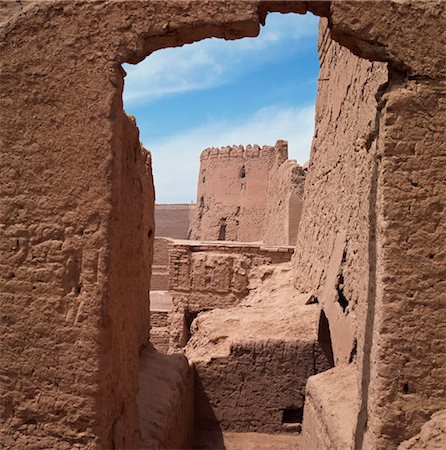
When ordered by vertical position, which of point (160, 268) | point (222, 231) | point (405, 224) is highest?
point (222, 231)

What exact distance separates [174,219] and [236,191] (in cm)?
1337

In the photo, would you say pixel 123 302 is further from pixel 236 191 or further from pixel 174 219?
pixel 174 219

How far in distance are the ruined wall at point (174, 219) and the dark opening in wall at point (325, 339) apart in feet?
97.6

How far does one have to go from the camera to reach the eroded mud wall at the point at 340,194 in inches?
191

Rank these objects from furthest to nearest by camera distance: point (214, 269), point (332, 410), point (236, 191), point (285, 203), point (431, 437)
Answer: point (236, 191) < point (285, 203) < point (214, 269) < point (332, 410) < point (431, 437)

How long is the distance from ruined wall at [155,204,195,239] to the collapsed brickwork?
31.2 ft

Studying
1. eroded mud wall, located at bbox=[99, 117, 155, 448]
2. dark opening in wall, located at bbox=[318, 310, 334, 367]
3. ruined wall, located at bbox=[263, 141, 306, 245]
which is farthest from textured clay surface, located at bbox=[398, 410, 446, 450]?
ruined wall, located at bbox=[263, 141, 306, 245]

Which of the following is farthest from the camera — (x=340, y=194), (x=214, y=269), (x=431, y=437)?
(x=214, y=269)

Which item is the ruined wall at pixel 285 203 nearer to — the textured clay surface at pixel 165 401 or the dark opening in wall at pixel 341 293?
the dark opening in wall at pixel 341 293

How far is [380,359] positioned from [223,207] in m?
21.4

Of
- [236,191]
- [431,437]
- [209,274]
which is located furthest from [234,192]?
[431,437]

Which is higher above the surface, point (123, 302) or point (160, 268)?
point (123, 302)

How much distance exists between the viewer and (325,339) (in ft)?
21.2

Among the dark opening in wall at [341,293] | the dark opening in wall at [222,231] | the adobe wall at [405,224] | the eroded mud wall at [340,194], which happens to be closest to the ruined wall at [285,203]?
the dark opening in wall at [222,231]
